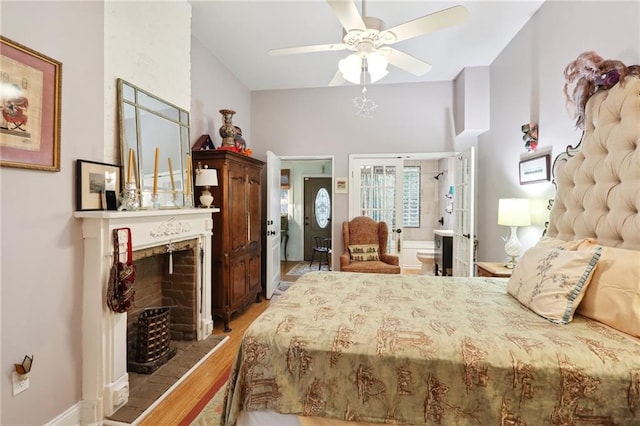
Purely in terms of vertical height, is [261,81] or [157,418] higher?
[261,81]

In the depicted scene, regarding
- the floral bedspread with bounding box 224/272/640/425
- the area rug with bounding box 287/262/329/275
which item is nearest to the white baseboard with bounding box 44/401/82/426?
the floral bedspread with bounding box 224/272/640/425

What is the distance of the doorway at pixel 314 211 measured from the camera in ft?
24.0

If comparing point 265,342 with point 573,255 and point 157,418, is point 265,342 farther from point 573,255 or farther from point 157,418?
point 573,255

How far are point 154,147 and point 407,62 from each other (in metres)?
2.13

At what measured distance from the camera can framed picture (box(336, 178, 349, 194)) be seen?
4.77m

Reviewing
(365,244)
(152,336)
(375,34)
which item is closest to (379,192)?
(365,244)

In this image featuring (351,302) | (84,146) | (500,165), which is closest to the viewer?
(351,302)

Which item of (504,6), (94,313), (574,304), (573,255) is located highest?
(504,6)

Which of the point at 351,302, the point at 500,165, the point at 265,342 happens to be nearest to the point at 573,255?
the point at 351,302

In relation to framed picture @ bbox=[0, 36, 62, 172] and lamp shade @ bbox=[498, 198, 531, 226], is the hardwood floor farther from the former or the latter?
lamp shade @ bbox=[498, 198, 531, 226]

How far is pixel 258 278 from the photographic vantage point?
4.23 m

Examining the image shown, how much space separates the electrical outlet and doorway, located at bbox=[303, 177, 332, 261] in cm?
584

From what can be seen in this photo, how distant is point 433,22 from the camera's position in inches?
74.4

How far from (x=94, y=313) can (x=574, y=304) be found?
2.60m
